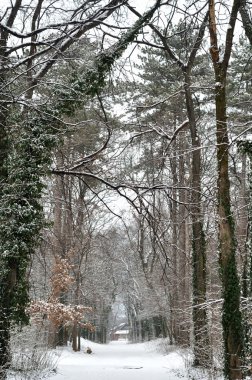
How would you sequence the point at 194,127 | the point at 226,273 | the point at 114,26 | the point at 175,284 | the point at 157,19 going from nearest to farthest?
the point at 114,26 < the point at 226,273 < the point at 157,19 < the point at 194,127 < the point at 175,284

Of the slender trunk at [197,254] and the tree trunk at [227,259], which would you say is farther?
the slender trunk at [197,254]

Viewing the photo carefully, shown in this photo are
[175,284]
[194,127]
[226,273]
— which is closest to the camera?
[226,273]

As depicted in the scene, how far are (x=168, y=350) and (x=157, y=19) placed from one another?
18401 millimetres

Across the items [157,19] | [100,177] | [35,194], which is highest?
[157,19]

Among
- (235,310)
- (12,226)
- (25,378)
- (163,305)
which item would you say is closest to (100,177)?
(12,226)

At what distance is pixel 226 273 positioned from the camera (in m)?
7.94

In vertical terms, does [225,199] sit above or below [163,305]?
above

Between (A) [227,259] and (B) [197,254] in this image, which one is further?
(B) [197,254]

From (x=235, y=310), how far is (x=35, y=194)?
13.9ft

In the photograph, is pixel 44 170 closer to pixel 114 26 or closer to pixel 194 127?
pixel 114 26

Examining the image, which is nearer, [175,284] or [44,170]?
[44,170]

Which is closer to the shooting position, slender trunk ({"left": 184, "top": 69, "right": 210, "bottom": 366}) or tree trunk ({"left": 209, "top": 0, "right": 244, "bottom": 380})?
tree trunk ({"left": 209, "top": 0, "right": 244, "bottom": 380})

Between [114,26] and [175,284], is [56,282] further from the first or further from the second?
[114,26]

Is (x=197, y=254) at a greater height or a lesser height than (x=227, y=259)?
greater
